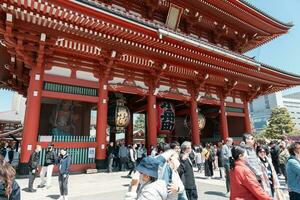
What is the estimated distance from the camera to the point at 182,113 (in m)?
17.4

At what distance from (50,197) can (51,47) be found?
20.4ft

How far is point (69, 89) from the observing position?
10406 millimetres

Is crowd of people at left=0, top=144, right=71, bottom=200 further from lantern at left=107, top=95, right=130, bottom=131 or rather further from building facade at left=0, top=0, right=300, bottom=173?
lantern at left=107, top=95, right=130, bottom=131

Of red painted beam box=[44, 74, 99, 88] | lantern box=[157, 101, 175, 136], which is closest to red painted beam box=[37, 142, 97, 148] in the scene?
red painted beam box=[44, 74, 99, 88]

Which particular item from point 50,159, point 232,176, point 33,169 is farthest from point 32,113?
point 232,176

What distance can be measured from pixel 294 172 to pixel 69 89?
923 centimetres

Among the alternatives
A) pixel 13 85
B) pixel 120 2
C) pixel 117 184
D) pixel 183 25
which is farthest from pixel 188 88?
pixel 13 85

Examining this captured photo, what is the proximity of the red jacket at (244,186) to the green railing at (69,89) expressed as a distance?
8894 mm

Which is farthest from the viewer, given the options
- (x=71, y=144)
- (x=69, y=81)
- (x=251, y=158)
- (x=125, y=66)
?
(x=125, y=66)

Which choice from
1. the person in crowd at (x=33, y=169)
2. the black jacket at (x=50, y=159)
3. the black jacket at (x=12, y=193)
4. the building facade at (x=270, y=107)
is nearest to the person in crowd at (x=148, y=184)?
the black jacket at (x=12, y=193)

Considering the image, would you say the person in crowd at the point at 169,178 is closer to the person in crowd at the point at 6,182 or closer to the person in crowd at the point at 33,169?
the person in crowd at the point at 6,182

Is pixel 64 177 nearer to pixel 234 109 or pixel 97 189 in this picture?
pixel 97 189

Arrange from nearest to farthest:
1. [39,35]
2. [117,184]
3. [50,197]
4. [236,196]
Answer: [236,196] → [50,197] → [117,184] → [39,35]

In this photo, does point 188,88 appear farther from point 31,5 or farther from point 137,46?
point 31,5
